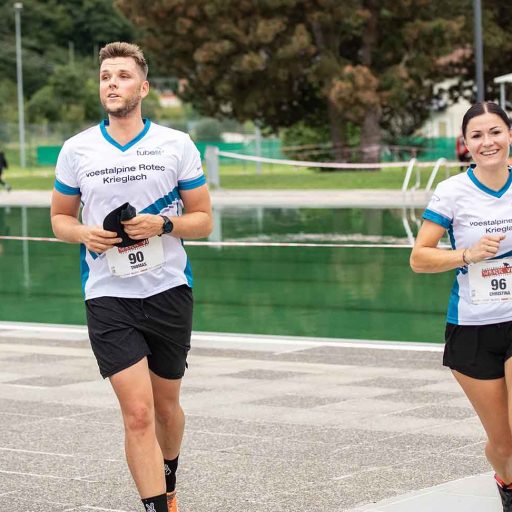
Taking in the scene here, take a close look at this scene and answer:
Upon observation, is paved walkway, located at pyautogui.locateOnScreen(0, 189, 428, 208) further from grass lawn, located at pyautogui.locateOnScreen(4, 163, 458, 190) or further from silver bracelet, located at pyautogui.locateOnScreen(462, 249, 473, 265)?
silver bracelet, located at pyautogui.locateOnScreen(462, 249, 473, 265)

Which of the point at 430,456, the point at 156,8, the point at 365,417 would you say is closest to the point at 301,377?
the point at 365,417

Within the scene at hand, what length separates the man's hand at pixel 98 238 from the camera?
5.29m

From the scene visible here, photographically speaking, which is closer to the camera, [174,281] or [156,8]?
[174,281]

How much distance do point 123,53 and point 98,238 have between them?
0.79 metres

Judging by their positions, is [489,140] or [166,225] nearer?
[489,140]

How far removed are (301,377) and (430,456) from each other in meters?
2.61

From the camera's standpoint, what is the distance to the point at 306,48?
44.2m

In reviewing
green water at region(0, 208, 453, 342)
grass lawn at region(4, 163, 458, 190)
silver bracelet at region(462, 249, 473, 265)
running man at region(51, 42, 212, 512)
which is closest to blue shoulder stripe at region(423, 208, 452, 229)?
silver bracelet at region(462, 249, 473, 265)

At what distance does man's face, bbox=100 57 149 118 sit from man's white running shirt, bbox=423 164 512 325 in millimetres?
1276

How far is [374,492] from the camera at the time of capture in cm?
610

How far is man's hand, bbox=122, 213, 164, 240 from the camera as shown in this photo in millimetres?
5262

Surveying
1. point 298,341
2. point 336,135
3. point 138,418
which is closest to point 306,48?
point 336,135

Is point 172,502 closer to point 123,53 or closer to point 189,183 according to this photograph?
point 189,183

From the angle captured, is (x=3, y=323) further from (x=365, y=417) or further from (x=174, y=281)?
(x=174, y=281)
